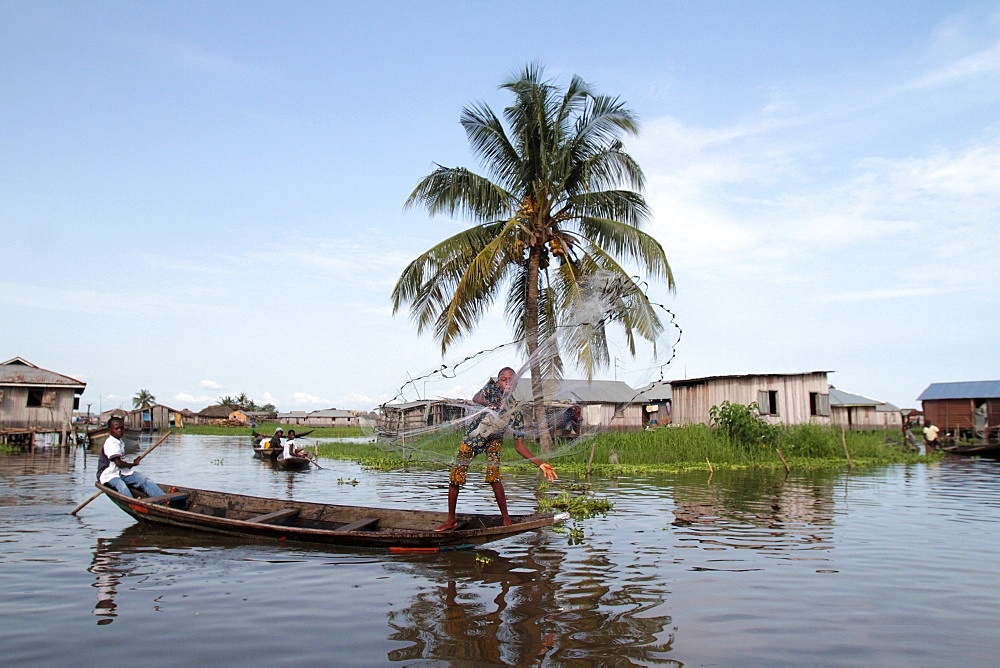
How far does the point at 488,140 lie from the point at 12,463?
18.0 meters

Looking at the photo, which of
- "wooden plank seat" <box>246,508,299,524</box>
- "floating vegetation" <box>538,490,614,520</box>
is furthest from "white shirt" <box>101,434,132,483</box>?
"floating vegetation" <box>538,490,614,520</box>

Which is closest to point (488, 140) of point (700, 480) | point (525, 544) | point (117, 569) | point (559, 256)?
point (559, 256)

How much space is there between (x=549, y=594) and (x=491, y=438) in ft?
7.75

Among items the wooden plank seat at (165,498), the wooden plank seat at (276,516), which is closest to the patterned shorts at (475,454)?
the wooden plank seat at (276,516)

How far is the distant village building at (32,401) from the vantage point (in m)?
32.3

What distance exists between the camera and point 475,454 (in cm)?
865

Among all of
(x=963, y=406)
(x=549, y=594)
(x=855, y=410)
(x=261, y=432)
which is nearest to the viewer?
(x=549, y=594)

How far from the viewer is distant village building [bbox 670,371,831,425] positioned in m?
27.2

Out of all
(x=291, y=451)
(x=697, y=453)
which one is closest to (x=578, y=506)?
(x=697, y=453)

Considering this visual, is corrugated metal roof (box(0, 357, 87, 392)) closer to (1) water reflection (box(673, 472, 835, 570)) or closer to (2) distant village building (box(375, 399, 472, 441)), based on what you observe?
(2) distant village building (box(375, 399, 472, 441))

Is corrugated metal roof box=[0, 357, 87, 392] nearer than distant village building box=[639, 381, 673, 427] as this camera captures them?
Yes

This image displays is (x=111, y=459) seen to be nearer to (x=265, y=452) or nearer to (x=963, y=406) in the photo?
(x=265, y=452)

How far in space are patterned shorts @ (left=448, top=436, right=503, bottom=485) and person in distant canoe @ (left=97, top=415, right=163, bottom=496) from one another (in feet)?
16.9

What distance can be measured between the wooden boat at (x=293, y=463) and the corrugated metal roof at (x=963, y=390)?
34.1m
